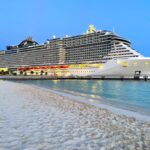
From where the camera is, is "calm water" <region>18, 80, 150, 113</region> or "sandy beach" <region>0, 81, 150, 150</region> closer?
"sandy beach" <region>0, 81, 150, 150</region>

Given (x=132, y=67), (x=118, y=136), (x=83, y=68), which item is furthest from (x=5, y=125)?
(x=83, y=68)

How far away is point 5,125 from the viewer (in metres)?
7.18

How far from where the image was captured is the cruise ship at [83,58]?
66312 mm

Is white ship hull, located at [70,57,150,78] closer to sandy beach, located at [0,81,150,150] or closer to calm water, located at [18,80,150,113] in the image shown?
calm water, located at [18,80,150,113]

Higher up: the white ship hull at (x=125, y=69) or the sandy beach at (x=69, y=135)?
the white ship hull at (x=125, y=69)

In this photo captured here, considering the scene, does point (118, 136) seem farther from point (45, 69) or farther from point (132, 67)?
point (45, 69)

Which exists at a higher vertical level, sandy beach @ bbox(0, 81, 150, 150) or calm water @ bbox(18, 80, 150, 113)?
sandy beach @ bbox(0, 81, 150, 150)

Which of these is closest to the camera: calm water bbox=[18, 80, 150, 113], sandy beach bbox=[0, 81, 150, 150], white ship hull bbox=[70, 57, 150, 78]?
sandy beach bbox=[0, 81, 150, 150]

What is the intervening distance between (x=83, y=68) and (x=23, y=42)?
150 ft

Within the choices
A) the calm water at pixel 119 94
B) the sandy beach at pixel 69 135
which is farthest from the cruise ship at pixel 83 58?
the sandy beach at pixel 69 135

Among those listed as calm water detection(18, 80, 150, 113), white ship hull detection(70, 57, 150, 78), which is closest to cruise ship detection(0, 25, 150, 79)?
white ship hull detection(70, 57, 150, 78)

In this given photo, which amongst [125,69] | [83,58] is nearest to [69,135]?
[125,69]

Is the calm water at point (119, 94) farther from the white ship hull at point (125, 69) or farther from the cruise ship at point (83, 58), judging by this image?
the cruise ship at point (83, 58)

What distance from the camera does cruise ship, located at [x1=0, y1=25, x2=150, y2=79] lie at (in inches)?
2611
